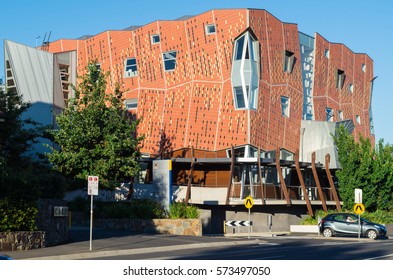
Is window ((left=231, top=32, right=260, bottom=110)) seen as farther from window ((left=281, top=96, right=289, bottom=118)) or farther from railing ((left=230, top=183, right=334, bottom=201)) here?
railing ((left=230, top=183, right=334, bottom=201))

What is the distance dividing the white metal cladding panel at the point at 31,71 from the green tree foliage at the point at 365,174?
23.6 meters

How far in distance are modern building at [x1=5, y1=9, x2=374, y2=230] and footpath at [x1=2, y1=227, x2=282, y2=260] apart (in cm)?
1476

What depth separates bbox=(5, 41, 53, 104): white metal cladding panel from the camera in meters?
54.5

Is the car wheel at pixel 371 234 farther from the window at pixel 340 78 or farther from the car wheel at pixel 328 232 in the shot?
the window at pixel 340 78

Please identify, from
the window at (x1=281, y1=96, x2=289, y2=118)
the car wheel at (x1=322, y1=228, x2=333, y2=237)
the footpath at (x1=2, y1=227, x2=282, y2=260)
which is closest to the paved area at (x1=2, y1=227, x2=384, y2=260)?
the footpath at (x1=2, y1=227, x2=282, y2=260)

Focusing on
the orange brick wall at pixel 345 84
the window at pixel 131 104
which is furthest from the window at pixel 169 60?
the orange brick wall at pixel 345 84

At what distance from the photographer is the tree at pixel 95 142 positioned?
1649 inches

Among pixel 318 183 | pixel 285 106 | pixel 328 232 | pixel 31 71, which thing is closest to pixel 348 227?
pixel 328 232

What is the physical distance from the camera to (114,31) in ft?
188

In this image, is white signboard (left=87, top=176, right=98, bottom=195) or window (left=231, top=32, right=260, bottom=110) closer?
white signboard (left=87, top=176, right=98, bottom=195)

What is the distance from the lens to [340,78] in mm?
65125

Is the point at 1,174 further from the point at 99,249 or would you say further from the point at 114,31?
the point at 114,31

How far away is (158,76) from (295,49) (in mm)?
11458
